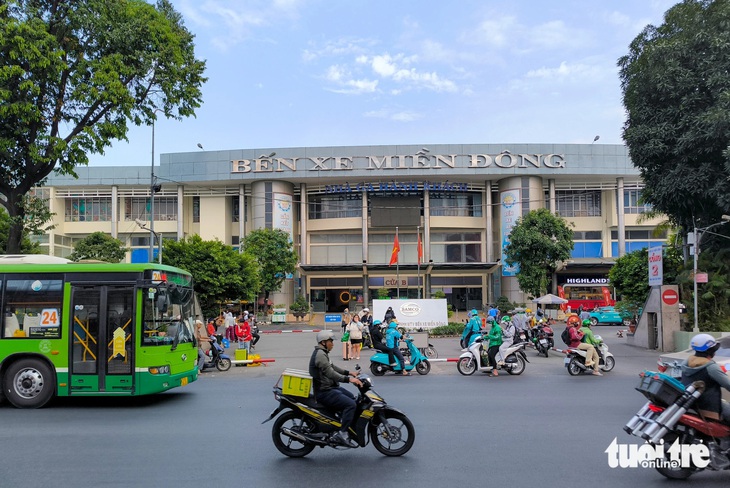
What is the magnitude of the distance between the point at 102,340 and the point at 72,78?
9.29 meters

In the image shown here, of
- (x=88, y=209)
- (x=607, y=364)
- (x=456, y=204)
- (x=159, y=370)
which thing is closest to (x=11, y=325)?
(x=159, y=370)

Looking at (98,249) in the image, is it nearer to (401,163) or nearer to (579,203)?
(401,163)

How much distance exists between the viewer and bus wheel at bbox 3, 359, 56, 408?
1059 centimetres

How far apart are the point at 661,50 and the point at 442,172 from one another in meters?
31.2

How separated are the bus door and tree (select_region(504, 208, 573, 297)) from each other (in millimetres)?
36497

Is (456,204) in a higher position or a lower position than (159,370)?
higher

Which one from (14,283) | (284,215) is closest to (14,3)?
(14,283)

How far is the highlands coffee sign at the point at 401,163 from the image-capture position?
2047 inches

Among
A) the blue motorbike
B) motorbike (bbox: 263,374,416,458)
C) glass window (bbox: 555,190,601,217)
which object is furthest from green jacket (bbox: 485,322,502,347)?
glass window (bbox: 555,190,601,217)

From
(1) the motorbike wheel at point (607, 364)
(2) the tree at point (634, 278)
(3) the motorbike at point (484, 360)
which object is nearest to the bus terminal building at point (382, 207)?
(2) the tree at point (634, 278)

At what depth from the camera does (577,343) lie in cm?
1545

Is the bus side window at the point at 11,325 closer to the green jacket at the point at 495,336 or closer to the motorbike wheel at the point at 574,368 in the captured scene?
the green jacket at the point at 495,336

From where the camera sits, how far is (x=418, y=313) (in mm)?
26828

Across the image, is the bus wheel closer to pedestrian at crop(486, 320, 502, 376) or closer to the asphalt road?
the asphalt road
